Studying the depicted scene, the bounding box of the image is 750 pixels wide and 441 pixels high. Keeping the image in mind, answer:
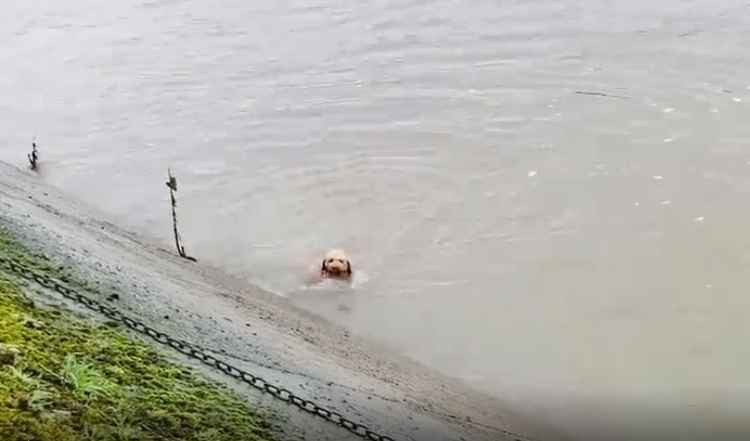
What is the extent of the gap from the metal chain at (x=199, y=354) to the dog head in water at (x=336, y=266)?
258 cm

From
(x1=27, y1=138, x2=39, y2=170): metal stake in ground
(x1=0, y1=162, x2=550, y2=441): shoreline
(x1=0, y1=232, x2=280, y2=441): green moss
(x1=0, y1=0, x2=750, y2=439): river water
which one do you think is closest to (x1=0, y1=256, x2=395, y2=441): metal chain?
(x1=0, y1=162, x2=550, y2=441): shoreline

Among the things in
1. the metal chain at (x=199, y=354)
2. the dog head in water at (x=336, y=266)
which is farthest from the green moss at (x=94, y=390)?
the dog head in water at (x=336, y=266)

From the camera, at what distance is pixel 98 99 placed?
10742 mm

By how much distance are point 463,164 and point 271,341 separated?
4.03 m

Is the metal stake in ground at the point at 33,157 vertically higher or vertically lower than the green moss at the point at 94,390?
higher

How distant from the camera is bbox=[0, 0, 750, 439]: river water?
6289 millimetres

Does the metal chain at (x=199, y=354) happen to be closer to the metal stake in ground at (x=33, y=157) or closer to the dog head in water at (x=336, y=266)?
the dog head in water at (x=336, y=266)

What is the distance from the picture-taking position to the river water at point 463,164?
20.6ft

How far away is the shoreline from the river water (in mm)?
501

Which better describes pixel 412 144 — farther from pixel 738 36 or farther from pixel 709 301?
pixel 738 36

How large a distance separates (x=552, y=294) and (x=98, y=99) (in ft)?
21.5

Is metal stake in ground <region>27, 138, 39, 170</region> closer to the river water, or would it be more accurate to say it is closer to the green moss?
the river water

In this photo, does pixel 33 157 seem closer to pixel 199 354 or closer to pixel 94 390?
pixel 199 354

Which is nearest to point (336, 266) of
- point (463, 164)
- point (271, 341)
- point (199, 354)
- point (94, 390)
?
point (271, 341)
